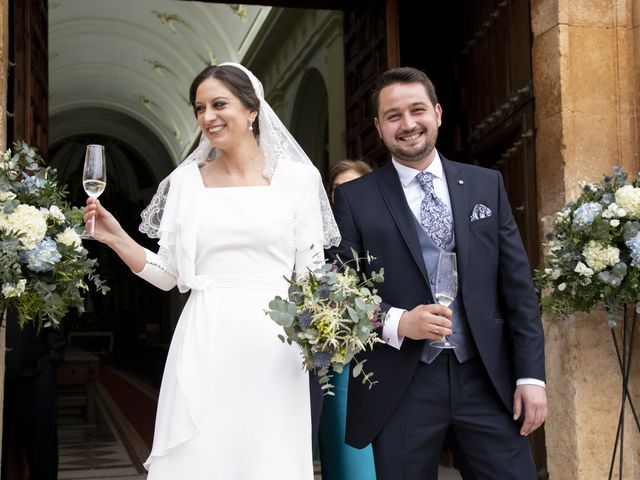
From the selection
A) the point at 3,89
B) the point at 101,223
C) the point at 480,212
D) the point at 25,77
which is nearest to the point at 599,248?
the point at 480,212

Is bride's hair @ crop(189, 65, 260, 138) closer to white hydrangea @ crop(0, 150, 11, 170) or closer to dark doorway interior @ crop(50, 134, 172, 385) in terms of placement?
white hydrangea @ crop(0, 150, 11, 170)

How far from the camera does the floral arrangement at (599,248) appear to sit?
422 centimetres

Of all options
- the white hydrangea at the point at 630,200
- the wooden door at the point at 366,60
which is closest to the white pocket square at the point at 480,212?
the white hydrangea at the point at 630,200

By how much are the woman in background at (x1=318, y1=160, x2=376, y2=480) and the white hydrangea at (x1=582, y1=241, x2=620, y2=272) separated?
1235mm

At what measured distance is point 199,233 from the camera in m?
3.18

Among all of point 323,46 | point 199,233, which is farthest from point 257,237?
point 323,46

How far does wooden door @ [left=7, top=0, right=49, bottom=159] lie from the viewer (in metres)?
5.51

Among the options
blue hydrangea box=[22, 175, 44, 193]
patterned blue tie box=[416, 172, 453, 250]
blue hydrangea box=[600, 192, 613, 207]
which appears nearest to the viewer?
patterned blue tie box=[416, 172, 453, 250]

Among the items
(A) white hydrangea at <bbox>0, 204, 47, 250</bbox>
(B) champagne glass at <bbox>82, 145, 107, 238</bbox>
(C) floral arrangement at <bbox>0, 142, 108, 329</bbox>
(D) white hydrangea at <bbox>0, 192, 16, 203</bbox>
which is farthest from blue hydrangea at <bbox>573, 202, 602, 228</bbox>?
(D) white hydrangea at <bbox>0, 192, 16, 203</bbox>

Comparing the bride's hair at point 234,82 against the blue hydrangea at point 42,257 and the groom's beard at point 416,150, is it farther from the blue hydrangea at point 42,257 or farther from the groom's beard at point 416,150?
the blue hydrangea at point 42,257

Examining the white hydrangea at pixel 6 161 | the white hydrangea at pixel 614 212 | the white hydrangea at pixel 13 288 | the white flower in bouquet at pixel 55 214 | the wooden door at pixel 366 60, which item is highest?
the wooden door at pixel 366 60

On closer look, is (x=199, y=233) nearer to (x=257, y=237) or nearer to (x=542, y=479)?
(x=257, y=237)

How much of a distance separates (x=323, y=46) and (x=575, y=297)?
8.01 m

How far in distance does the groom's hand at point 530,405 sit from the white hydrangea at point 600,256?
134 cm
